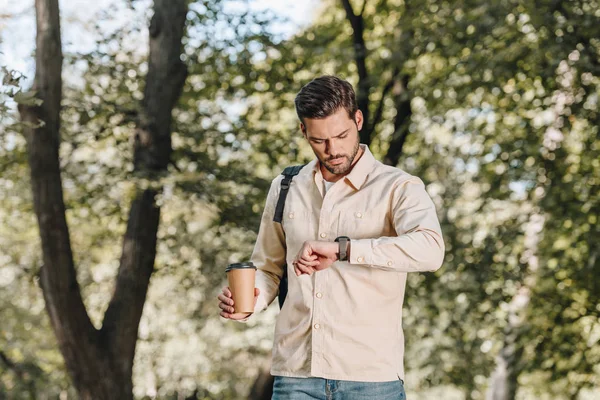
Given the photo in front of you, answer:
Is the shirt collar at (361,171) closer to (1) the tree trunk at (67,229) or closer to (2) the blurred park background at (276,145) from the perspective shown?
(1) the tree trunk at (67,229)

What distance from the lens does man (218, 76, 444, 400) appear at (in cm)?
248

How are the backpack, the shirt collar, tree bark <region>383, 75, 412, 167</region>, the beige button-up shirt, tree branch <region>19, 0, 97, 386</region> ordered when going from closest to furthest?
the beige button-up shirt → the shirt collar → the backpack → tree branch <region>19, 0, 97, 386</region> → tree bark <region>383, 75, 412, 167</region>

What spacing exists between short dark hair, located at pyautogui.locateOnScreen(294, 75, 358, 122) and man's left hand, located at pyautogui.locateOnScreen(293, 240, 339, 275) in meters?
0.44

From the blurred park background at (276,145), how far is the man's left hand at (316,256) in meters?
3.86

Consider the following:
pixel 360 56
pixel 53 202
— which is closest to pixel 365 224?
pixel 53 202

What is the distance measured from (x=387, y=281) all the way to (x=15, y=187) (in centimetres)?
734

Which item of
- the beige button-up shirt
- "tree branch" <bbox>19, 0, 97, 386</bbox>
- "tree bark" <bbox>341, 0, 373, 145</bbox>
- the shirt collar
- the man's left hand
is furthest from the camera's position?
"tree bark" <bbox>341, 0, 373, 145</bbox>

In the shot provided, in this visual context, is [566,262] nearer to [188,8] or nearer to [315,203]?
[188,8]

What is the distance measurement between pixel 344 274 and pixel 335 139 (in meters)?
0.41

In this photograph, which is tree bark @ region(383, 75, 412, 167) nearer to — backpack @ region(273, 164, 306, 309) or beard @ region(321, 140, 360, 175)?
backpack @ region(273, 164, 306, 309)

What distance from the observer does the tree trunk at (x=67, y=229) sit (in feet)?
19.2

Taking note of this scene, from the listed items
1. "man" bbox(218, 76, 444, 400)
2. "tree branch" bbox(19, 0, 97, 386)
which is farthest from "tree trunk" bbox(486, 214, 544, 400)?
"man" bbox(218, 76, 444, 400)

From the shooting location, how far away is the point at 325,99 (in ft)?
8.35

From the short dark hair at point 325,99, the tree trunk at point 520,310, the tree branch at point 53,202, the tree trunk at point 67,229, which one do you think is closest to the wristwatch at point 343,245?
the short dark hair at point 325,99
